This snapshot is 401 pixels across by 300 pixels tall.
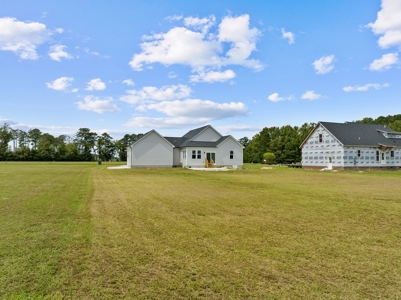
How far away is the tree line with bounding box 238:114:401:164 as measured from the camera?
182ft

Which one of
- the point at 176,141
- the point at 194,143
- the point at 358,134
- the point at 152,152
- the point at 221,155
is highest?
the point at 358,134

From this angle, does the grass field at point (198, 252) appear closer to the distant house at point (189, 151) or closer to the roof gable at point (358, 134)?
the distant house at point (189, 151)

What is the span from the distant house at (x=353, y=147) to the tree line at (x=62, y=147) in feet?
161

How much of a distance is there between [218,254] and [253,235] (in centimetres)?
134

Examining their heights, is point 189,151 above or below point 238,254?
above

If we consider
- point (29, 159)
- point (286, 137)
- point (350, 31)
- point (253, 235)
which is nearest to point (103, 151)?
point (29, 159)

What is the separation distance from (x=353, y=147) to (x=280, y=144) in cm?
2531

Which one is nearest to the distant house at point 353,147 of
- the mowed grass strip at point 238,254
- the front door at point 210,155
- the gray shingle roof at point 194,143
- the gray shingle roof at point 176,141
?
the gray shingle roof at point 194,143

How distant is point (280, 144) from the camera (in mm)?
57781

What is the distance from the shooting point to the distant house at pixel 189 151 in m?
33.8

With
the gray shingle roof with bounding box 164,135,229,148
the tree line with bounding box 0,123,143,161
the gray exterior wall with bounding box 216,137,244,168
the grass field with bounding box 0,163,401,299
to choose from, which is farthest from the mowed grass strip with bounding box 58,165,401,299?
the tree line with bounding box 0,123,143,161

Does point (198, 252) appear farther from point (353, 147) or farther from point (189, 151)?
point (353, 147)

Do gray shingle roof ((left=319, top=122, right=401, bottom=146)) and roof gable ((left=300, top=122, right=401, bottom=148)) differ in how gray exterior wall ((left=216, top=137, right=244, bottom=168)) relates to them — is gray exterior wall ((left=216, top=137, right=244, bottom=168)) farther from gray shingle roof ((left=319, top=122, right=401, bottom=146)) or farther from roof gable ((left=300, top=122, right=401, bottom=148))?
gray shingle roof ((left=319, top=122, right=401, bottom=146))

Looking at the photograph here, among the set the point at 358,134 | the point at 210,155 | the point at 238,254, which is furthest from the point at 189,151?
the point at 238,254
